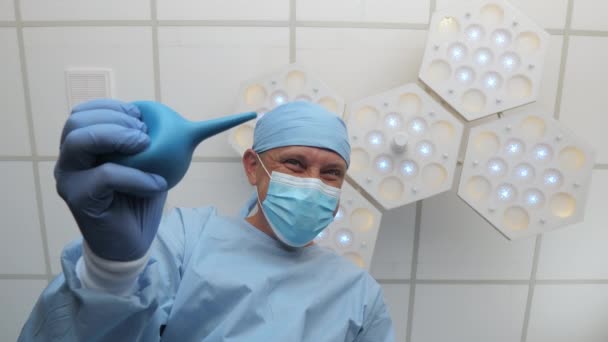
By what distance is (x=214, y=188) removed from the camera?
1245 mm

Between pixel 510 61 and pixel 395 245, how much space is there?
65 cm

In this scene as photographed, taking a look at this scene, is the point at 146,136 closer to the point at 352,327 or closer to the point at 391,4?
the point at 352,327

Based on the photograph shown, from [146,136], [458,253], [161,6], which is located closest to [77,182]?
[146,136]

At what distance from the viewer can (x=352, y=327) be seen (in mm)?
831

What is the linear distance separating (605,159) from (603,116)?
0.14 m

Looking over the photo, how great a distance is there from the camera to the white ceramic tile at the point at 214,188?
48.6 inches

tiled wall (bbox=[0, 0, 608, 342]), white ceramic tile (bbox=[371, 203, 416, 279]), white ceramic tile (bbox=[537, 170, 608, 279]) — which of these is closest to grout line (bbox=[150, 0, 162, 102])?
tiled wall (bbox=[0, 0, 608, 342])

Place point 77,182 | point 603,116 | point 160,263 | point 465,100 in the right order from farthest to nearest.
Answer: point 603,116 < point 465,100 < point 160,263 < point 77,182

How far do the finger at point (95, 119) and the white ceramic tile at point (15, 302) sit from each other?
105cm

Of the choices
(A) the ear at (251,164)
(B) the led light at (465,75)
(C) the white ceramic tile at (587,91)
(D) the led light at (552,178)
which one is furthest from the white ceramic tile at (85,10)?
(C) the white ceramic tile at (587,91)

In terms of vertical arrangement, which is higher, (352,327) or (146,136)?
(146,136)

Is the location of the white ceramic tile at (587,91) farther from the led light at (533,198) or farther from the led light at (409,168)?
the led light at (409,168)

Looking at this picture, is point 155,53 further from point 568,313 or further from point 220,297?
point 568,313

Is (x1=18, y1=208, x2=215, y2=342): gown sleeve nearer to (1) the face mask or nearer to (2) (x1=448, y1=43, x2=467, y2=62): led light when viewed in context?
(1) the face mask
